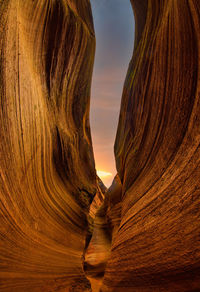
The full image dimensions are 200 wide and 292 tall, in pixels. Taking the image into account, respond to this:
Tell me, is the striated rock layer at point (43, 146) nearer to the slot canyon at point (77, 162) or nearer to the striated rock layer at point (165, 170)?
the slot canyon at point (77, 162)

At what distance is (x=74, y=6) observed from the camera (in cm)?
306

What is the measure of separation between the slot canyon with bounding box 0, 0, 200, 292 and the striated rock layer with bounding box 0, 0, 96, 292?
0.01 m

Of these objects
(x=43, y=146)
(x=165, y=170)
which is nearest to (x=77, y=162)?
(x=43, y=146)

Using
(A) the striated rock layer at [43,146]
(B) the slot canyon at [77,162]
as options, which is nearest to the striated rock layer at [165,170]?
(B) the slot canyon at [77,162]

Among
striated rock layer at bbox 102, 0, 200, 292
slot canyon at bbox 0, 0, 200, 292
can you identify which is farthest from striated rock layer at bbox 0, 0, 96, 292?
striated rock layer at bbox 102, 0, 200, 292

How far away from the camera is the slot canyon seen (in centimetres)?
121

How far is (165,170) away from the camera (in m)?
1.40

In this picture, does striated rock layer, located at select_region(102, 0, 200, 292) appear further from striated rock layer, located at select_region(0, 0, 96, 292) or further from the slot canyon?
striated rock layer, located at select_region(0, 0, 96, 292)

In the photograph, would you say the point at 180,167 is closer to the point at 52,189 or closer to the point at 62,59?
the point at 52,189

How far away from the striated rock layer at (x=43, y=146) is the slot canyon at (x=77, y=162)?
1 cm

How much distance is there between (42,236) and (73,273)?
0.58m

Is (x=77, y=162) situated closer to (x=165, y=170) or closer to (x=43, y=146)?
(x=43, y=146)

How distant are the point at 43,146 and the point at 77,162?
933 mm

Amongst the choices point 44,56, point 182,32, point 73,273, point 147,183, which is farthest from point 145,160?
point 44,56
